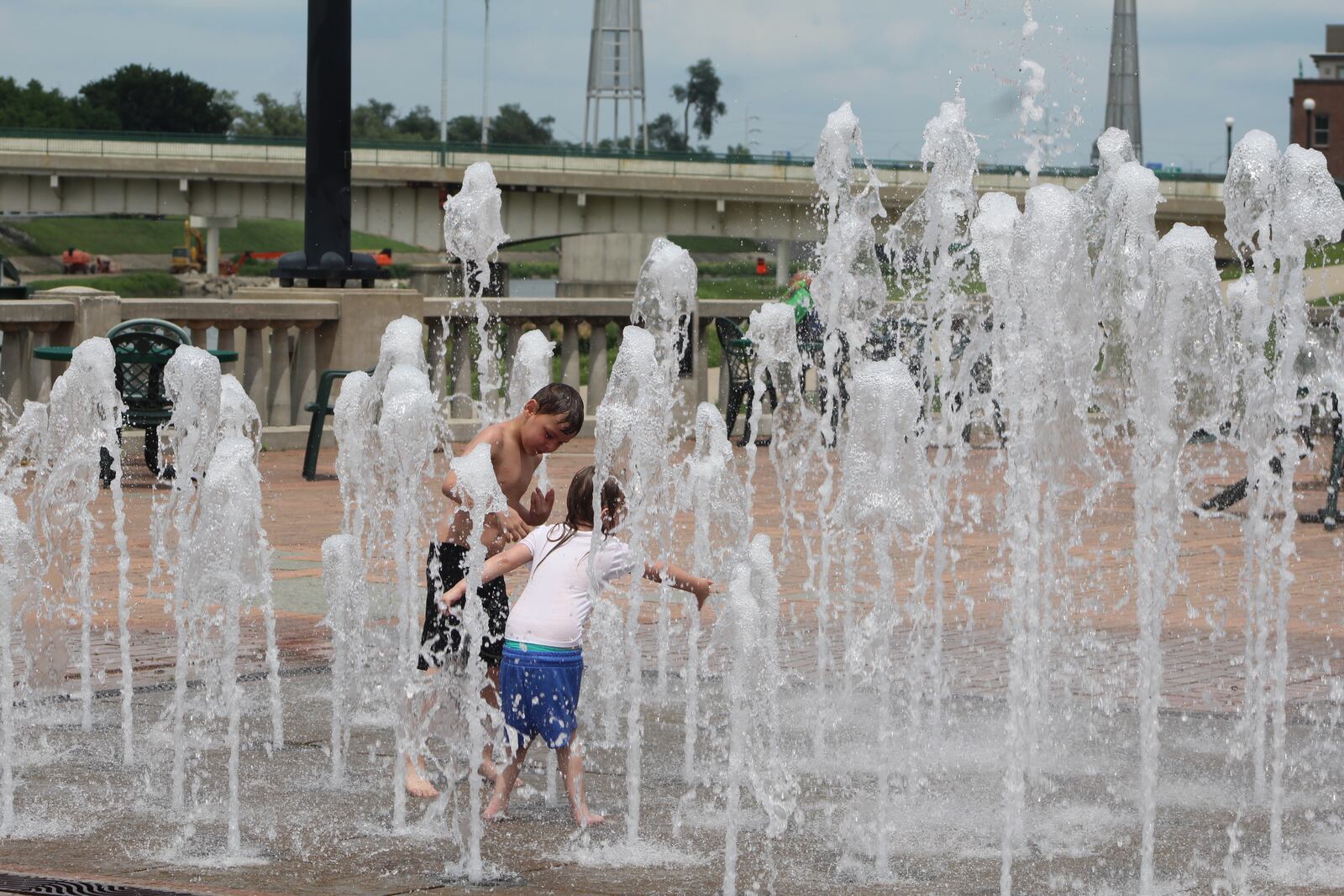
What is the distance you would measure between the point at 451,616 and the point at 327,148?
10616 mm

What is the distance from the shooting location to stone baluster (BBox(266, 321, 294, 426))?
52.6ft

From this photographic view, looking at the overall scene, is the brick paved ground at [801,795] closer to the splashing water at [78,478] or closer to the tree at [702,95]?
the splashing water at [78,478]

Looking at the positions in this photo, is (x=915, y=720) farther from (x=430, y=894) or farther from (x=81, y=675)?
(x=81, y=675)

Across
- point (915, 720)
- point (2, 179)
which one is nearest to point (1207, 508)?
point (915, 720)

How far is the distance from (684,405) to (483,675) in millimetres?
12076

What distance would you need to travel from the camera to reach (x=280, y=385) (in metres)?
16.2

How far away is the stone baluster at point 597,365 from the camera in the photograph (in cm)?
1756

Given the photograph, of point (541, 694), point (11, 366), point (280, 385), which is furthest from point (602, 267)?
point (541, 694)

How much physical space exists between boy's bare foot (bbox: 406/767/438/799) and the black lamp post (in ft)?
34.0

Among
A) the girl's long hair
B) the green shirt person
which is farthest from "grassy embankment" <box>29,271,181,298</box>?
the girl's long hair

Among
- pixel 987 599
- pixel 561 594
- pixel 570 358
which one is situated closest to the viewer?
pixel 561 594

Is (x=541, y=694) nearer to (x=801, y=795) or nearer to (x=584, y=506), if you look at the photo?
(x=584, y=506)

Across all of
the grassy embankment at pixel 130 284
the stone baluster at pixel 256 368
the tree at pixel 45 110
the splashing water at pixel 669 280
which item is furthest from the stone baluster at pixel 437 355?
the tree at pixel 45 110

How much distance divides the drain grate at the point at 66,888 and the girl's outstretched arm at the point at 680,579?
1616 millimetres
